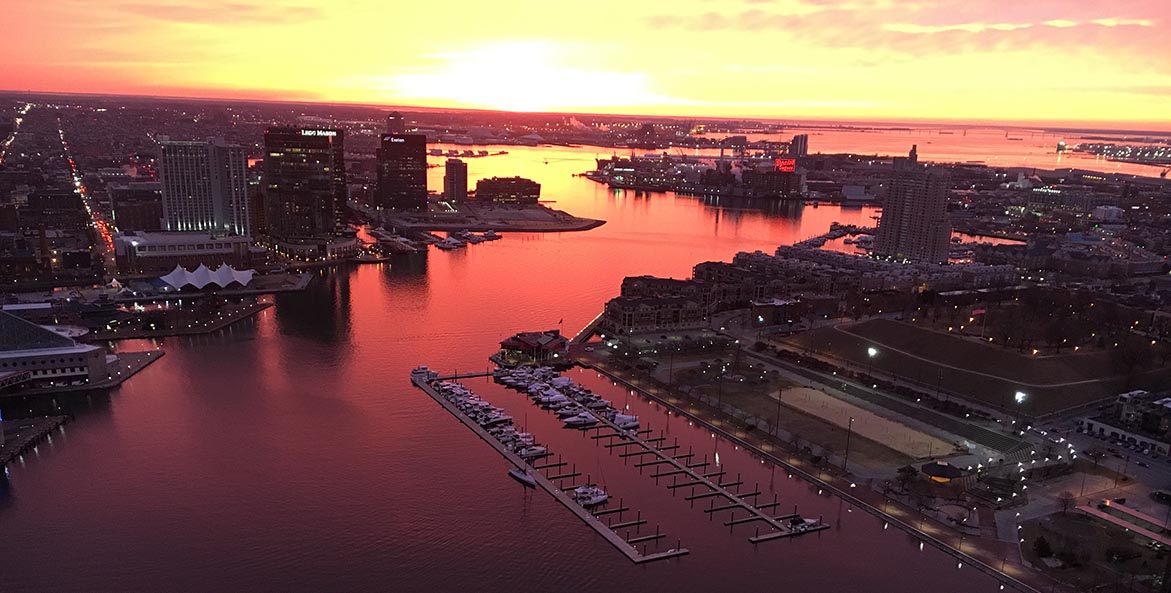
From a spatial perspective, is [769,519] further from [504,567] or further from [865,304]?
[865,304]

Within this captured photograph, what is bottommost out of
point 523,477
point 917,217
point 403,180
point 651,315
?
point 523,477

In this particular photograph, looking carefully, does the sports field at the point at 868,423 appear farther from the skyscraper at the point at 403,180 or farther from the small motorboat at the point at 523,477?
the skyscraper at the point at 403,180

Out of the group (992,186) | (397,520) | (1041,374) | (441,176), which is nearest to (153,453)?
(397,520)

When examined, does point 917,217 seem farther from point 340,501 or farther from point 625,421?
point 340,501

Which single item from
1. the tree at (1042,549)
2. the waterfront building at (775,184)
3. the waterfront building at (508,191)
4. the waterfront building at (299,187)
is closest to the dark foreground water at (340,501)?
the tree at (1042,549)

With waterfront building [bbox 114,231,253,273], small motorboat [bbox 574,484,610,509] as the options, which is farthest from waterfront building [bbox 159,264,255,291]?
small motorboat [bbox 574,484,610,509]

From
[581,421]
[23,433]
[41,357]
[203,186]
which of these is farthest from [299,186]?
[581,421]

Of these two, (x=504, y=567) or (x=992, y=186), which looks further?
(x=992, y=186)
